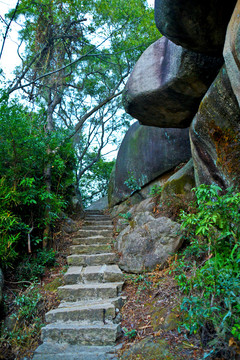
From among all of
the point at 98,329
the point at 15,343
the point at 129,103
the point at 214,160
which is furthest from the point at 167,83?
the point at 15,343

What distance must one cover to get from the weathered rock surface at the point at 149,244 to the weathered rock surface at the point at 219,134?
108cm

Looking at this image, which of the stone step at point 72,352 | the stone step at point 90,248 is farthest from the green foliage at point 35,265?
the stone step at point 72,352

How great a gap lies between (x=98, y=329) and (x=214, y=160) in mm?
2911

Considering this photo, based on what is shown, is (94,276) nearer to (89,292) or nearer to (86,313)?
(89,292)

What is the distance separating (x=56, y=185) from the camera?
615 centimetres

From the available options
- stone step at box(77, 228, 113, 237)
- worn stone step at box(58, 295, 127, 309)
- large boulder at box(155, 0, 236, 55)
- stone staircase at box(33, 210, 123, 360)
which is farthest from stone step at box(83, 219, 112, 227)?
large boulder at box(155, 0, 236, 55)

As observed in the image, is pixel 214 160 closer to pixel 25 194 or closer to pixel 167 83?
pixel 167 83

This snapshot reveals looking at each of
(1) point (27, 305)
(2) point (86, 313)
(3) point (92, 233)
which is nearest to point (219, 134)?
(2) point (86, 313)

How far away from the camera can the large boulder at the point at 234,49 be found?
225cm

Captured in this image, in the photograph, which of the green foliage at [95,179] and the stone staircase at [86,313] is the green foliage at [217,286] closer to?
the stone staircase at [86,313]

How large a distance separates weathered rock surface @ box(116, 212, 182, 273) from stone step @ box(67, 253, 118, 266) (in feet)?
0.78

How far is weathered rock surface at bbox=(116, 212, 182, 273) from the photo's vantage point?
4.15 meters

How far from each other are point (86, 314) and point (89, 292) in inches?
20.4

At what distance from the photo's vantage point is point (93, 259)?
4836 millimetres
